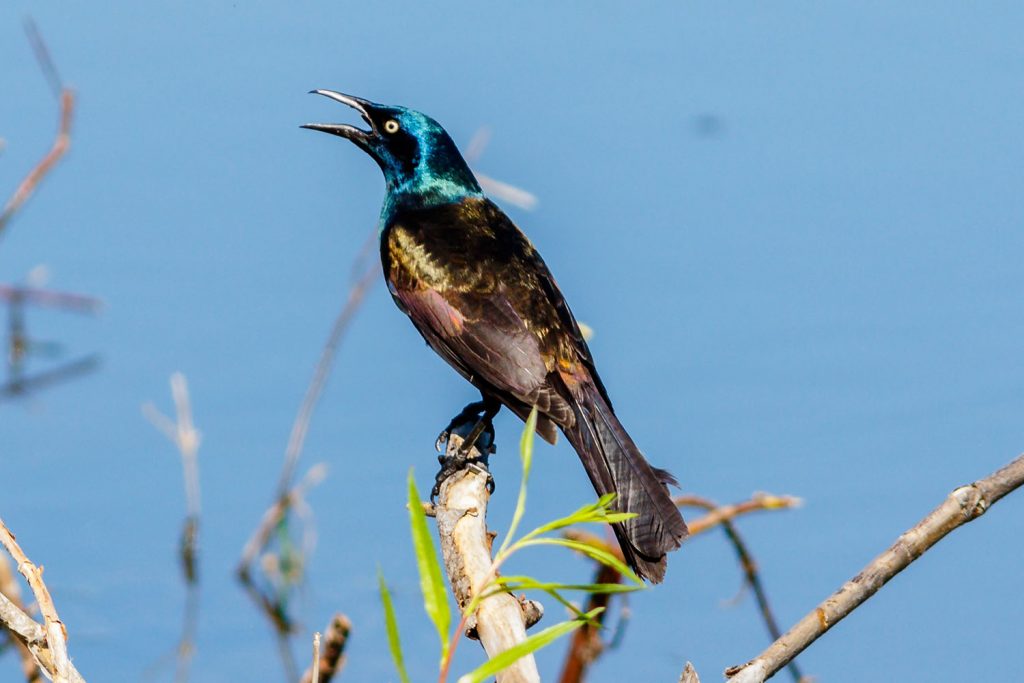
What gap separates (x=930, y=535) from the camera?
1847 millimetres

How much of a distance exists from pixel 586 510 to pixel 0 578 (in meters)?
2.30

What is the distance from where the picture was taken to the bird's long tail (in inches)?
130

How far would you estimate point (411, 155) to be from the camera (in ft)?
16.2

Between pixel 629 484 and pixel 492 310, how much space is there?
80cm

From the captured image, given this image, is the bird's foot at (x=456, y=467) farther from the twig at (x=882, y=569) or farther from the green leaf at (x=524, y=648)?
the green leaf at (x=524, y=648)

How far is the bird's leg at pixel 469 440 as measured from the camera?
3.94 meters

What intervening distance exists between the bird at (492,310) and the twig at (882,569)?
1.46 meters

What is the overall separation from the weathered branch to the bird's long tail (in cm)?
29

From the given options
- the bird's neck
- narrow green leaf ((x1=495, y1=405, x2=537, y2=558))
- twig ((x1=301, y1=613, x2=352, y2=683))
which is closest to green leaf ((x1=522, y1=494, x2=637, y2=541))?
narrow green leaf ((x1=495, y1=405, x2=537, y2=558))

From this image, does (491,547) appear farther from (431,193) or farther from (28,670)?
(431,193)

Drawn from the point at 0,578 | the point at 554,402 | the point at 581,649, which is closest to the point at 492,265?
the point at 554,402

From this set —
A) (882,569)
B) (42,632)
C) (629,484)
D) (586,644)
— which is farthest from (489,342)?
(882,569)

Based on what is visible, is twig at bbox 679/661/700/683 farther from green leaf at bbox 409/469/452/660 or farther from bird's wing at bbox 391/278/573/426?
bird's wing at bbox 391/278/573/426

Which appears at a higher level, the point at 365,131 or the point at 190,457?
the point at 365,131
